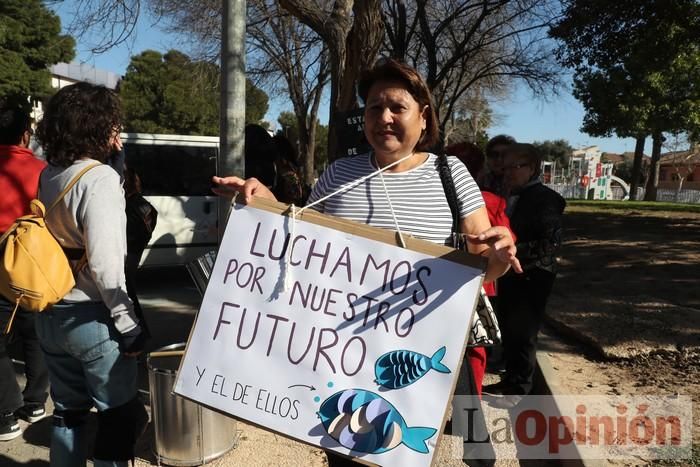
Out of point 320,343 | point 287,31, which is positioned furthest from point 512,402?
point 287,31

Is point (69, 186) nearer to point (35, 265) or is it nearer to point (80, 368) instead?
point (35, 265)

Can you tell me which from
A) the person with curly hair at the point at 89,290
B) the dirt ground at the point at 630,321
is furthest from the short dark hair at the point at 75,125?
the dirt ground at the point at 630,321

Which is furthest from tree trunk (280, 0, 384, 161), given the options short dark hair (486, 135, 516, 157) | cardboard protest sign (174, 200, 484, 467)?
cardboard protest sign (174, 200, 484, 467)

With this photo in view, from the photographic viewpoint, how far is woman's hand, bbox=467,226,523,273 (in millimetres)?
1527

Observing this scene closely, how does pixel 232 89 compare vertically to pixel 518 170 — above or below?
above

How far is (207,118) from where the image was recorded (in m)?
34.8

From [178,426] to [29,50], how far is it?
A: 3259 centimetres

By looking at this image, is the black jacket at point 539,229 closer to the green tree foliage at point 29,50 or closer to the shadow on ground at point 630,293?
the shadow on ground at point 630,293

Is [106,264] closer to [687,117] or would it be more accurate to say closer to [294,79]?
[294,79]

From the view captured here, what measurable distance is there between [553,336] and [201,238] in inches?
186

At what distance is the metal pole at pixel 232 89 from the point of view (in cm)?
329

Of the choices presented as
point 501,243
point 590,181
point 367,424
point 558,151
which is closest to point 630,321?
point 501,243

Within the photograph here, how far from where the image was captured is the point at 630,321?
5332 millimetres

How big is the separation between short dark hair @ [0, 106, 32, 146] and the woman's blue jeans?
1.46 metres
